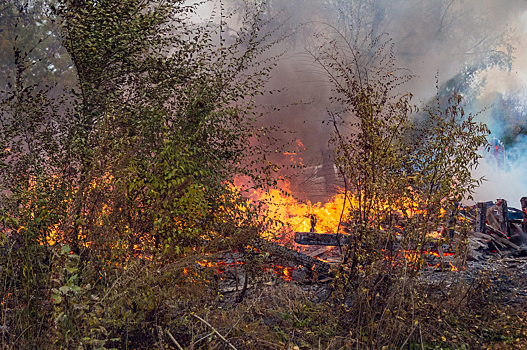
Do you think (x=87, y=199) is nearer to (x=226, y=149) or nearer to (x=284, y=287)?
(x=226, y=149)

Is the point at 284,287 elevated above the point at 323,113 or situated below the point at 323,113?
below

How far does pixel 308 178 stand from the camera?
1666cm

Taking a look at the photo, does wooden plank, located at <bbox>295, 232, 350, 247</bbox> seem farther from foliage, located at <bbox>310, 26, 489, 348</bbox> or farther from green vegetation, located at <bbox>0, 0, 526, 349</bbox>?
foliage, located at <bbox>310, 26, 489, 348</bbox>

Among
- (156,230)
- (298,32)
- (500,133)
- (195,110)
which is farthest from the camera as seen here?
(500,133)

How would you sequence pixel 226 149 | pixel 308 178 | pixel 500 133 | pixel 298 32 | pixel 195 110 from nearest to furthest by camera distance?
pixel 195 110 → pixel 226 149 → pixel 308 178 → pixel 298 32 → pixel 500 133

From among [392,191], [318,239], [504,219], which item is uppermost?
[392,191]

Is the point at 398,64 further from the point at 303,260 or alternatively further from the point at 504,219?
the point at 303,260

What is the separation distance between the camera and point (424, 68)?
19.5 metres

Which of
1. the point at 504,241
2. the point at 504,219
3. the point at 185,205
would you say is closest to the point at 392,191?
the point at 185,205

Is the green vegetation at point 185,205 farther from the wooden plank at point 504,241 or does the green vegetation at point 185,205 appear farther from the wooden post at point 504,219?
the wooden post at point 504,219

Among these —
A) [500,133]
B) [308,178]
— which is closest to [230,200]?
[308,178]

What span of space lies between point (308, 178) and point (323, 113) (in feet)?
11.0

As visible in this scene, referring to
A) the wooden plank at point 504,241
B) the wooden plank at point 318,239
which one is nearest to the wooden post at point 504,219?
the wooden plank at point 504,241

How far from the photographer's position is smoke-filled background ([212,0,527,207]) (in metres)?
16.8
